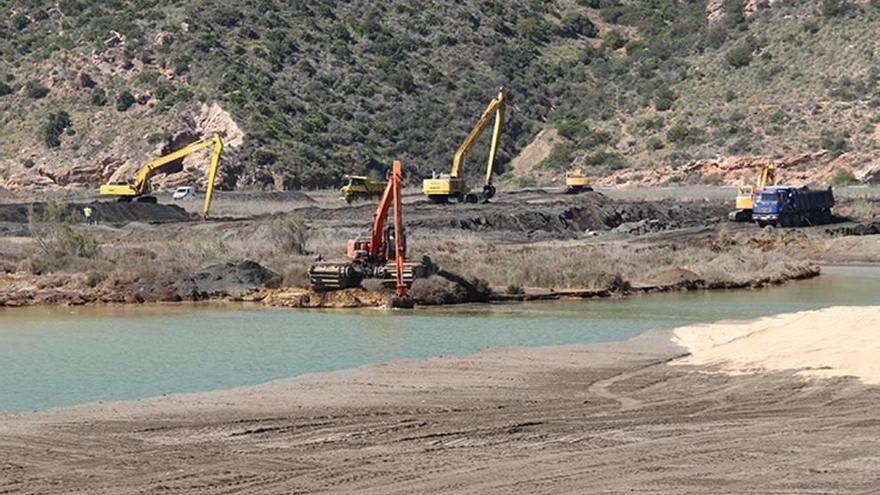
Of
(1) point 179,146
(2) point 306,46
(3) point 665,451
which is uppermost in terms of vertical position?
(2) point 306,46

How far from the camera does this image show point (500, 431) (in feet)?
68.1

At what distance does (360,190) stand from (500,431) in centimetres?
6666

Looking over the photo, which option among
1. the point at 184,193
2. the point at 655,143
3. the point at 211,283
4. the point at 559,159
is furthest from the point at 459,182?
the point at 211,283

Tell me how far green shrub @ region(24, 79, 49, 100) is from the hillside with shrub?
0.50ft

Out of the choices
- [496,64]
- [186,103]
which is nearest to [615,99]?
[496,64]

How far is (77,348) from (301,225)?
30.0 metres

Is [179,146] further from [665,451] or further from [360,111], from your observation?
[665,451]

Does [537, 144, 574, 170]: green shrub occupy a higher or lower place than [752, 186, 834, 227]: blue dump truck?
higher

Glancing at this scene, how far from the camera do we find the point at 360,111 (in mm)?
113938

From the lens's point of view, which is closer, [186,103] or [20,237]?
[20,237]

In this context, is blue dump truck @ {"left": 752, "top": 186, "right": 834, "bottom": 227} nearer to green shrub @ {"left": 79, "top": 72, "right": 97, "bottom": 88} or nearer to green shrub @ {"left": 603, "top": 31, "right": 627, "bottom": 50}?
green shrub @ {"left": 79, "top": 72, "right": 97, "bottom": 88}

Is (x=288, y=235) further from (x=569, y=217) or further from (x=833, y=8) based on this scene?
(x=833, y=8)

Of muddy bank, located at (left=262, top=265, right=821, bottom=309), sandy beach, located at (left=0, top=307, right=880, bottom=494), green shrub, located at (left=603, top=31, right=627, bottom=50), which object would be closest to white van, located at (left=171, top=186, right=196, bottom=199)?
muddy bank, located at (left=262, top=265, right=821, bottom=309)

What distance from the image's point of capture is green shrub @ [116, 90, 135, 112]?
106875 millimetres
